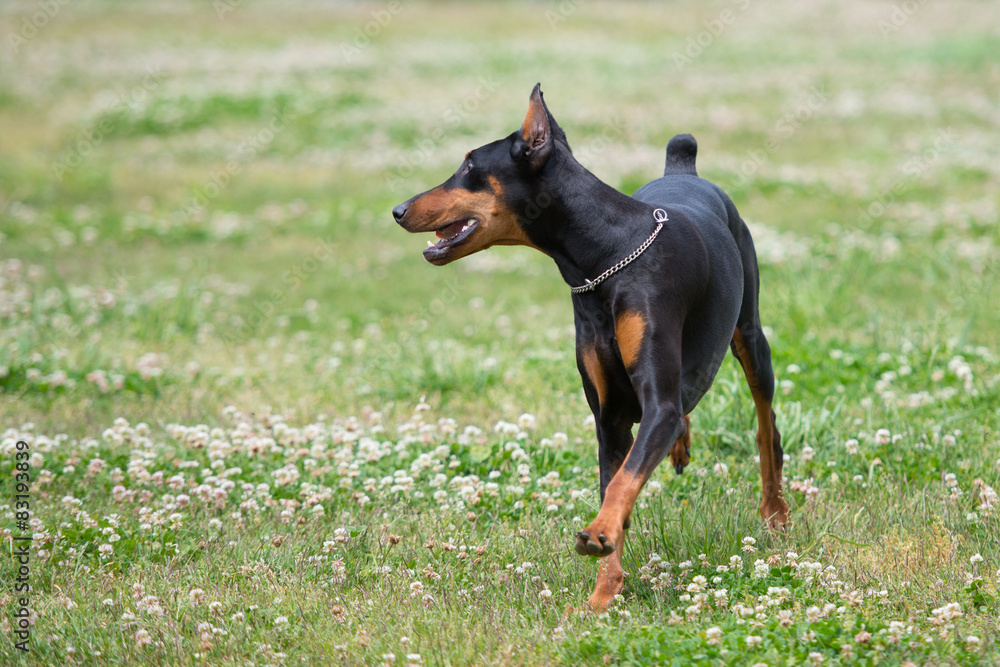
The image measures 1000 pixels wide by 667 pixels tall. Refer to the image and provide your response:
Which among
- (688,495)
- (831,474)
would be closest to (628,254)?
(688,495)

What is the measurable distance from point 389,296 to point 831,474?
537 cm

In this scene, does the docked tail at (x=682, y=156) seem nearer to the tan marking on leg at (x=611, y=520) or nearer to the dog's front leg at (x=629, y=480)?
the dog's front leg at (x=629, y=480)

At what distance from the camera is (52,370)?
21.1 feet

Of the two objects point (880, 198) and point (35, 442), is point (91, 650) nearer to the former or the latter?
point (35, 442)

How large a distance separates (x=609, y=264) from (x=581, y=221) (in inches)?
7.7

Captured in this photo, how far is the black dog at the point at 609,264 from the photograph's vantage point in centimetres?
337

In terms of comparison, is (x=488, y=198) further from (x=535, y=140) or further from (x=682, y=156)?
(x=682, y=156)
